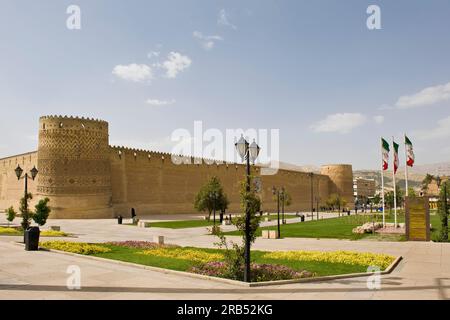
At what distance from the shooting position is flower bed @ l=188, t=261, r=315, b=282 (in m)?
9.54

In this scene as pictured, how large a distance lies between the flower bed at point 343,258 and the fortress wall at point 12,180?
38493 mm

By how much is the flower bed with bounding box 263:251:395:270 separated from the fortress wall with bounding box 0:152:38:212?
1515 inches

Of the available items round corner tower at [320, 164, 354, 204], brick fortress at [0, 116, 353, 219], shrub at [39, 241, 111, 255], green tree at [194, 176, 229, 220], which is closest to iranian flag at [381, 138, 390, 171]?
green tree at [194, 176, 229, 220]

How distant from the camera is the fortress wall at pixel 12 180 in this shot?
151 ft

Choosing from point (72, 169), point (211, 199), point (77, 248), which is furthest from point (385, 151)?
point (72, 169)

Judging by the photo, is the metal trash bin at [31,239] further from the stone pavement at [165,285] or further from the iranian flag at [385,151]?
the iranian flag at [385,151]

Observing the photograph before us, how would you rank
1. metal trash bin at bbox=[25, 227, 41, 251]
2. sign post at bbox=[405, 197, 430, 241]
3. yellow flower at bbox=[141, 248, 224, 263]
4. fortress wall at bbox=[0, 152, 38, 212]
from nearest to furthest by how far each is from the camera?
yellow flower at bbox=[141, 248, 224, 263]
metal trash bin at bbox=[25, 227, 41, 251]
sign post at bbox=[405, 197, 430, 241]
fortress wall at bbox=[0, 152, 38, 212]

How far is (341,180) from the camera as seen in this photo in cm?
8725

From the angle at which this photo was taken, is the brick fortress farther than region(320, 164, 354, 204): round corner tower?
No

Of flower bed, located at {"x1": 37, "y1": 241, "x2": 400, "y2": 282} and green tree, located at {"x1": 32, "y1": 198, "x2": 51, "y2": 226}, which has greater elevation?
green tree, located at {"x1": 32, "y1": 198, "x2": 51, "y2": 226}

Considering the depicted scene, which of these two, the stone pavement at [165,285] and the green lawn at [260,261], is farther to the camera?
the green lawn at [260,261]

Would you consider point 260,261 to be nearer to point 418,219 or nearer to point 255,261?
point 255,261

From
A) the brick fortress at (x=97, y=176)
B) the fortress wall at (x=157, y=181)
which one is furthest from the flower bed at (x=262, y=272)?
the brick fortress at (x=97, y=176)

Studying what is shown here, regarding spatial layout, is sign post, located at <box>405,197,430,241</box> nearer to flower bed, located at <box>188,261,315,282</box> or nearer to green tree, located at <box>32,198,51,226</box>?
flower bed, located at <box>188,261,315,282</box>
